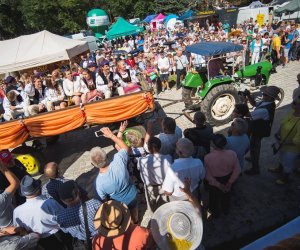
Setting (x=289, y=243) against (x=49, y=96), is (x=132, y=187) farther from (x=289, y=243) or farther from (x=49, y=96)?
(x=49, y=96)

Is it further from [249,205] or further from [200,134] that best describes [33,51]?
[249,205]

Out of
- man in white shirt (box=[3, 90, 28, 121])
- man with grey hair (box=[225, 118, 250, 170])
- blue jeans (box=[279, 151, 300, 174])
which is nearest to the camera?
man with grey hair (box=[225, 118, 250, 170])

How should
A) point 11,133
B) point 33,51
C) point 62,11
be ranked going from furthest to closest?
point 62,11 → point 33,51 → point 11,133

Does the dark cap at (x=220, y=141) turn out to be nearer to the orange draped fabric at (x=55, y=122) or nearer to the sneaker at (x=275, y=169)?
the sneaker at (x=275, y=169)

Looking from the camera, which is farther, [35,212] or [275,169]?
[275,169]

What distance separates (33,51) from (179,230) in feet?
30.1

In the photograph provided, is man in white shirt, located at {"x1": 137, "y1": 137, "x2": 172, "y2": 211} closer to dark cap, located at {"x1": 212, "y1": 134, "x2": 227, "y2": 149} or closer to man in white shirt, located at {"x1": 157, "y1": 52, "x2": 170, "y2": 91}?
dark cap, located at {"x1": 212, "y1": 134, "x2": 227, "y2": 149}

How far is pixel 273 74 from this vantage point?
1070 centimetres

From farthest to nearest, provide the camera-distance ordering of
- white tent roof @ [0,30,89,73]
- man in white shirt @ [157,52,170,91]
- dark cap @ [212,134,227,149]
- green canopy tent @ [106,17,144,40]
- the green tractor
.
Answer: green canopy tent @ [106,17,144,40], man in white shirt @ [157,52,170,91], white tent roof @ [0,30,89,73], the green tractor, dark cap @ [212,134,227,149]

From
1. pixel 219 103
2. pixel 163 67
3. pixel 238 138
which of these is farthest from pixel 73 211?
pixel 163 67

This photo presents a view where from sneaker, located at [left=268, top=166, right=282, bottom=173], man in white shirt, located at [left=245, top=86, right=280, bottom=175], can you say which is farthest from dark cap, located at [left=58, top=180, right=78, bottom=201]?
sneaker, located at [left=268, top=166, right=282, bottom=173]

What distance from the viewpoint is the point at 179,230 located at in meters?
2.40

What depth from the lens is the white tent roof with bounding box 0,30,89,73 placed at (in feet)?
30.1

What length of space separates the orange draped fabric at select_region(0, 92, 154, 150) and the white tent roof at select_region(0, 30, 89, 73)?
4643mm
